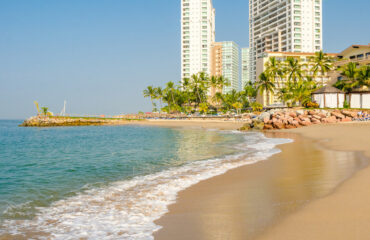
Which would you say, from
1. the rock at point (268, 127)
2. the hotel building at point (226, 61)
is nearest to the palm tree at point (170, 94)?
the hotel building at point (226, 61)

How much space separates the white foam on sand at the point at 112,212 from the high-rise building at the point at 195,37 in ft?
379

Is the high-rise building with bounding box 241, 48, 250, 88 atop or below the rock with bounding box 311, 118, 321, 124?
atop

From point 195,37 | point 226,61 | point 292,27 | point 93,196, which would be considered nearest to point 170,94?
point 195,37

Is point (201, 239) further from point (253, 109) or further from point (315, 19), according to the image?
point (315, 19)

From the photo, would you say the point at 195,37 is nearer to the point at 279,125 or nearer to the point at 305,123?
the point at 279,125

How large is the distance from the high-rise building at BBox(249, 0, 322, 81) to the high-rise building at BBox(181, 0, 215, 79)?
2252 centimetres

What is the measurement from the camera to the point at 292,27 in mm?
106375

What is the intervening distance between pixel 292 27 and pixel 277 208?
115 meters

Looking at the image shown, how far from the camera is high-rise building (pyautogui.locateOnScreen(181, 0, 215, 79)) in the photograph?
122062 mm

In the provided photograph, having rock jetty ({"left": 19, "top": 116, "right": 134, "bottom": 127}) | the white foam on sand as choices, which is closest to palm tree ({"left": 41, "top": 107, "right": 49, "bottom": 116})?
rock jetty ({"left": 19, "top": 116, "right": 134, "bottom": 127})

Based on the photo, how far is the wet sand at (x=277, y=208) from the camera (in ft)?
13.0

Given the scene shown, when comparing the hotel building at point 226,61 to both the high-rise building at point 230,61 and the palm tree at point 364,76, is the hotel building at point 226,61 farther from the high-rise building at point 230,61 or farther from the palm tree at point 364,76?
the palm tree at point 364,76

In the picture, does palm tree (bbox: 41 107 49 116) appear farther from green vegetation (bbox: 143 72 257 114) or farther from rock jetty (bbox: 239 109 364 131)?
rock jetty (bbox: 239 109 364 131)

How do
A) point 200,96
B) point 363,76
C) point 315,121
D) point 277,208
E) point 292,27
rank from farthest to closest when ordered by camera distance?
point 292,27 → point 200,96 → point 363,76 → point 315,121 → point 277,208
